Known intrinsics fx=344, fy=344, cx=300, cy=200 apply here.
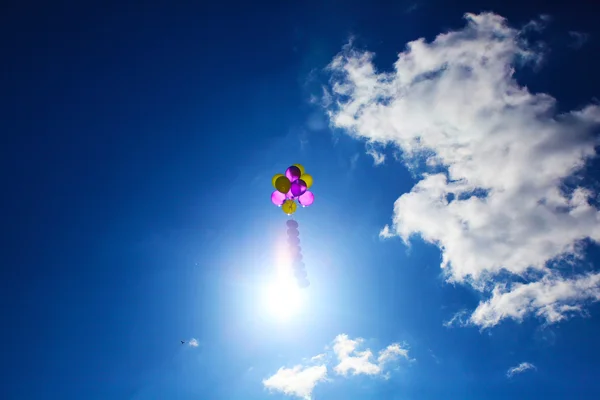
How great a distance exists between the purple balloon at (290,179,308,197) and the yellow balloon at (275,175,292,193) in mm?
317

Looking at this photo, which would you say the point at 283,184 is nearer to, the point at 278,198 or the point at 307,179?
the point at 278,198

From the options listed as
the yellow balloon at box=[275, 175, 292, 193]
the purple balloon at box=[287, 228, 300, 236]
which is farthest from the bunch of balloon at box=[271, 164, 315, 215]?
the purple balloon at box=[287, 228, 300, 236]

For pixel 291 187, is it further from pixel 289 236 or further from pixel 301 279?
pixel 301 279

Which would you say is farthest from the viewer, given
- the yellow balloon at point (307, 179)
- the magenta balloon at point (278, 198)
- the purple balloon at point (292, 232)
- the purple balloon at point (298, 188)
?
the yellow balloon at point (307, 179)

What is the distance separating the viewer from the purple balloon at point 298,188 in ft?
69.2

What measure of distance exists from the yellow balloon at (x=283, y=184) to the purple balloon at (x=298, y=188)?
0.32 m

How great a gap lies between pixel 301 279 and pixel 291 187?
5784 mm

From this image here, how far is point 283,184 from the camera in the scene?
21078 millimetres

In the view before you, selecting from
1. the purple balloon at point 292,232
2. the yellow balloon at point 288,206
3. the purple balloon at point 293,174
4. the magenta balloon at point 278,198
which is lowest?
the purple balloon at point 292,232

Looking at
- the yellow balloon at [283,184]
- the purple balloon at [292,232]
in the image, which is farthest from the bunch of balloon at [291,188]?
the purple balloon at [292,232]

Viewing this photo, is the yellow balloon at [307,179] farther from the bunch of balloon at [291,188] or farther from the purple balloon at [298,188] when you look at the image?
the purple balloon at [298,188]

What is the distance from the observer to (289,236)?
1972 cm

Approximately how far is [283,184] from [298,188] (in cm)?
95

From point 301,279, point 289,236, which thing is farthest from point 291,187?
point 301,279
